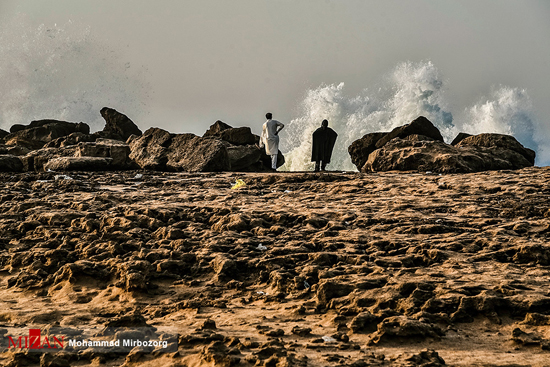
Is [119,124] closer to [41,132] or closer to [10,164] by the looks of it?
[41,132]

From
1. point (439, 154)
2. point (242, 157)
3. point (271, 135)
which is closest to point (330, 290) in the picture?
point (439, 154)

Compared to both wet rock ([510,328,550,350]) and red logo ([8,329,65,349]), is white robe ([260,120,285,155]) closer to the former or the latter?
red logo ([8,329,65,349])

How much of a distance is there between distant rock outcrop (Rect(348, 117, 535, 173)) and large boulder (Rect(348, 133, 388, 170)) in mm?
225

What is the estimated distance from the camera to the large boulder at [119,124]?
78.1 ft

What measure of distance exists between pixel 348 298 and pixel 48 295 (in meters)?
2.92

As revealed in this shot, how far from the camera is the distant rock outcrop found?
1095cm

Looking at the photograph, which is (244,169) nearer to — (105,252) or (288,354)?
(105,252)

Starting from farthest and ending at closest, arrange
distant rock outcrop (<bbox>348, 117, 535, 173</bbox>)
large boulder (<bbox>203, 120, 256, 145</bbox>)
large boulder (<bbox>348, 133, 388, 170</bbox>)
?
large boulder (<bbox>203, 120, 256, 145</bbox>) → large boulder (<bbox>348, 133, 388, 170</bbox>) → distant rock outcrop (<bbox>348, 117, 535, 173</bbox>)

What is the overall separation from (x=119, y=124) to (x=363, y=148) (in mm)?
13151

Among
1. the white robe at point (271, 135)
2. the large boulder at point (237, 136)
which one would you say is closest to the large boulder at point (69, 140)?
the large boulder at point (237, 136)

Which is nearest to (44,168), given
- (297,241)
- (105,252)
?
(105,252)

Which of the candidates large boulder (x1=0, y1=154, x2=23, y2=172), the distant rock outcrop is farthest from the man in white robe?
large boulder (x1=0, y1=154, x2=23, y2=172)

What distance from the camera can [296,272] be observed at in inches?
189

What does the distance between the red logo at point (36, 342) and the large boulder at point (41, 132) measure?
70.5 ft
